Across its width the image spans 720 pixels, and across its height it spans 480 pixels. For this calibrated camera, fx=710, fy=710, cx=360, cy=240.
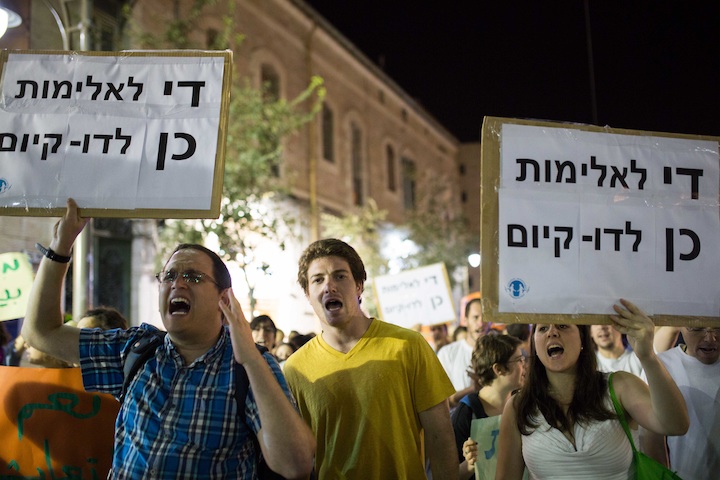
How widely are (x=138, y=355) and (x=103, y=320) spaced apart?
166 cm

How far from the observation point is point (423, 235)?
2848cm

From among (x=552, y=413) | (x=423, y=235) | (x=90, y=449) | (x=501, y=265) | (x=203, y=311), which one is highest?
(x=423, y=235)

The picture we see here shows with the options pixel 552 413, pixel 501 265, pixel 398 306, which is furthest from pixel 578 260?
pixel 398 306

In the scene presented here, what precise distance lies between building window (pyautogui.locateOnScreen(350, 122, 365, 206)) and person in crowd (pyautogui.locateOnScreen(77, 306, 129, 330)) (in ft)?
71.9

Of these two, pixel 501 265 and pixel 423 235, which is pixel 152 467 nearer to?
pixel 501 265

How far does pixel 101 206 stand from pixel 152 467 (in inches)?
50.2

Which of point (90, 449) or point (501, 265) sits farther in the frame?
point (90, 449)

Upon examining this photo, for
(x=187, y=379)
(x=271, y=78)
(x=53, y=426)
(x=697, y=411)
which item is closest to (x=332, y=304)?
(x=187, y=379)

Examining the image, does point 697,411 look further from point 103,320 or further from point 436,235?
point 436,235


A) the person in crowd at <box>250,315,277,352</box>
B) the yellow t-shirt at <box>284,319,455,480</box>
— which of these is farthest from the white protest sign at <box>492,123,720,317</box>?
the person in crowd at <box>250,315,277,352</box>

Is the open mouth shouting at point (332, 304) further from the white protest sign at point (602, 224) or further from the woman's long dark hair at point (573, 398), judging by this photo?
the woman's long dark hair at point (573, 398)

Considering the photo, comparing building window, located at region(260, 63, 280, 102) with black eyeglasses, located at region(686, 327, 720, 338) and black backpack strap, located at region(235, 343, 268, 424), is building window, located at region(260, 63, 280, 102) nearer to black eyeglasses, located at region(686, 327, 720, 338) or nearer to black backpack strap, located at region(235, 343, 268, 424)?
black eyeglasses, located at region(686, 327, 720, 338)

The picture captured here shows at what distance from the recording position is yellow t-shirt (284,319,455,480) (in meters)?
3.50

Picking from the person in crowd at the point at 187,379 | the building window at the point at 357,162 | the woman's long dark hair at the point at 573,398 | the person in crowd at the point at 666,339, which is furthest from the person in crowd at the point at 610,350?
the building window at the point at 357,162
